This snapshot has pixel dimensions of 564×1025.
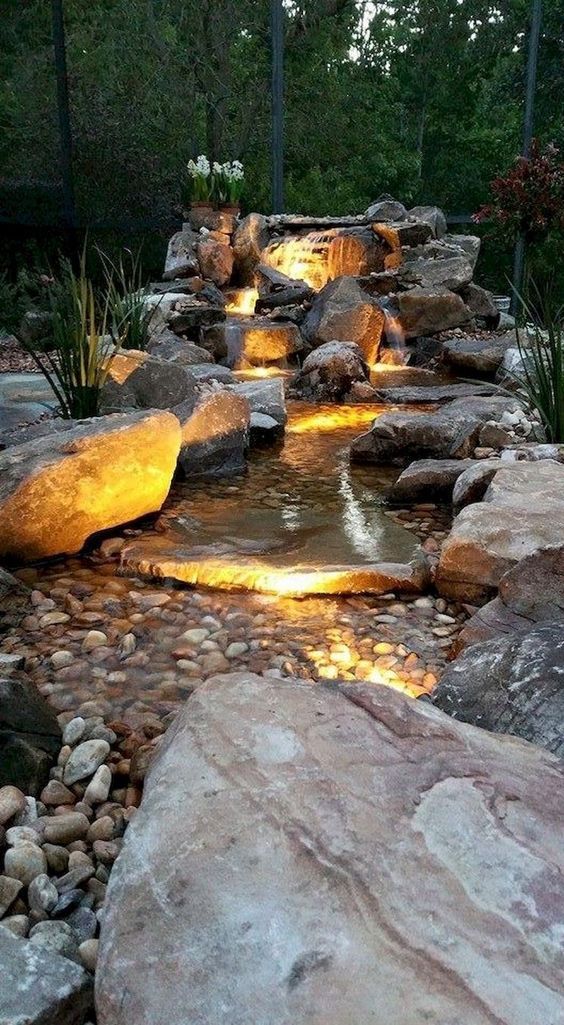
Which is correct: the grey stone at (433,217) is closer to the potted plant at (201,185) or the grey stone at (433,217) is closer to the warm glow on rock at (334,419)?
the potted plant at (201,185)

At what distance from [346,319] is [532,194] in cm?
358

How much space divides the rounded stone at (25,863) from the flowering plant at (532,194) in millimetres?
9002

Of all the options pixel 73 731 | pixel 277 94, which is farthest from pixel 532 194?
pixel 73 731

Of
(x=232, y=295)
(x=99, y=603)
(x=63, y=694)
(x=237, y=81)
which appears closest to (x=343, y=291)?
(x=232, y=295)

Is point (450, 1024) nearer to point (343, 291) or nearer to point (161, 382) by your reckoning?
point (161, 382)

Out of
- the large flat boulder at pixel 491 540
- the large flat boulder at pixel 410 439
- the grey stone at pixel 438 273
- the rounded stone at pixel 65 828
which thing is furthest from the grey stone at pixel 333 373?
the rounded stone at pixel 65 828

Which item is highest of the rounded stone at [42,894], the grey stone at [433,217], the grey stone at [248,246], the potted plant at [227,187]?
the potted plant at [227,187]

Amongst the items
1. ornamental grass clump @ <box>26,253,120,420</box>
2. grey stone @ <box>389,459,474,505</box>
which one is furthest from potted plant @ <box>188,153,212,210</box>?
grey stone @ <box>389,459,474,505</box>

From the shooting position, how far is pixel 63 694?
2.02 meters

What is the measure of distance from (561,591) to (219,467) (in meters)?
2.21

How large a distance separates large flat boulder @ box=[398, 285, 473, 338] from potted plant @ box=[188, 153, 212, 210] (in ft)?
10.4

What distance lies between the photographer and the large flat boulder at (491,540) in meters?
2.47

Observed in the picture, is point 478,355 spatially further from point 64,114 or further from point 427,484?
point 64,114

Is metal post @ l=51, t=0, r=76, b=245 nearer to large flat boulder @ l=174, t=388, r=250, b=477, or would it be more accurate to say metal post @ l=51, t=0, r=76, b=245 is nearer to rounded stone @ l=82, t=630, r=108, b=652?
large flat boulder @ l=174, t=388, r=250, b=477
